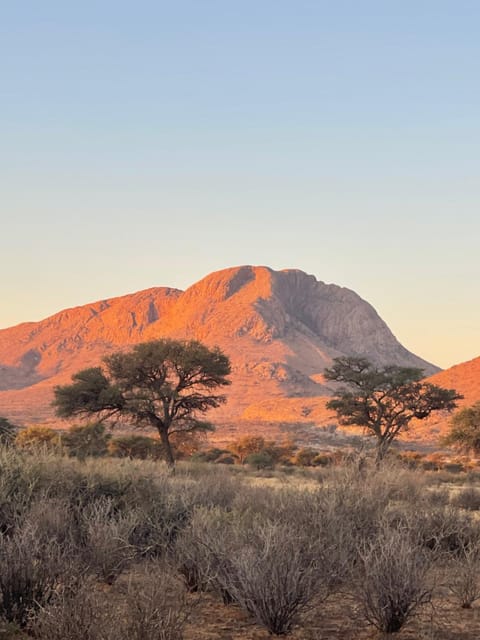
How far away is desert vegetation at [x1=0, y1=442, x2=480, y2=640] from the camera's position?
6.08 metres

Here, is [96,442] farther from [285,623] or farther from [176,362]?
[285,623]

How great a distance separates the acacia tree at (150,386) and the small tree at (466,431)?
42.1 feet

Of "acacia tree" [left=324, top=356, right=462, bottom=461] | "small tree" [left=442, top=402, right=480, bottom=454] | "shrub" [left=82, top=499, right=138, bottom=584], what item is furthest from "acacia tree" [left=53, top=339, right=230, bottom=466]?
"shrub" [left=82, top=499, right=138, bottom=584]

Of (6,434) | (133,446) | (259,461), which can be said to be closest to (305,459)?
(259,461)

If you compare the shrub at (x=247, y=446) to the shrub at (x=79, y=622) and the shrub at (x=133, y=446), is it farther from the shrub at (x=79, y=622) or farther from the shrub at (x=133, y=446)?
the shrub at (x=79, y=622)

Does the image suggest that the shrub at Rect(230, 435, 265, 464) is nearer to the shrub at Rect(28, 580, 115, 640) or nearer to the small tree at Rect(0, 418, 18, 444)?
the small tree at Rect(0, 418, 18, 444)

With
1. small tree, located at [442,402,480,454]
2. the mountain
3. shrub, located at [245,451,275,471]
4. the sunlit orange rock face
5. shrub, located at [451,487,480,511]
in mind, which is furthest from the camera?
the mountain

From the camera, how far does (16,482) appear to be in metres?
10.7

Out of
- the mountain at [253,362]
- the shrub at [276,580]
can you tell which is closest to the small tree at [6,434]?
the shrub at [276,580]

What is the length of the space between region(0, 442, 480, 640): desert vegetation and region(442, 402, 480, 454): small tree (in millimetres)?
26224

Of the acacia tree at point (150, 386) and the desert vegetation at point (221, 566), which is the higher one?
the acacia tree at point (150, 386)

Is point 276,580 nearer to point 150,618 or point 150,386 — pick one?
point 150,618

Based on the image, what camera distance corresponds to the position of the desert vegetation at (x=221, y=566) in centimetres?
608

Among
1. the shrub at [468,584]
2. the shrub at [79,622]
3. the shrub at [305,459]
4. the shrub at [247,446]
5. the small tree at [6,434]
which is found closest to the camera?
the shrub at [79,622]
